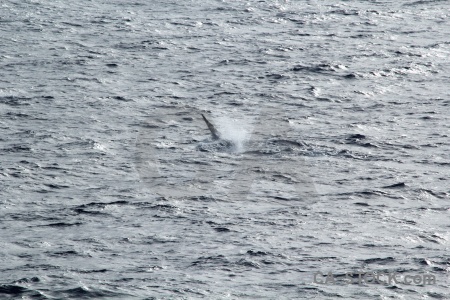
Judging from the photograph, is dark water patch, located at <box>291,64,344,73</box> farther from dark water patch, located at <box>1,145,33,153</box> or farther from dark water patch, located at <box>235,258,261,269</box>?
dark water patch, located at <box>235,258,261,269</box>

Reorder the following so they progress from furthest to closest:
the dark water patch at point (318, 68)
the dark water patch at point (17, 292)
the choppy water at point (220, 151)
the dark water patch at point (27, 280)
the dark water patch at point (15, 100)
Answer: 1. the dark water patch at point (318, 68)
2. the dark water patch at point (15, 100)
3. the choppy water at point (220, 151)
4. the dark water patch at point (27, 280)
5. the dark water patch at point (17, 292)

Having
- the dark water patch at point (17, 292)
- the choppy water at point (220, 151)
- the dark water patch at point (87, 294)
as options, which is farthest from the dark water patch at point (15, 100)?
the dark water patch at point (87, 294)

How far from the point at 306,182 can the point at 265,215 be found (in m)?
6.00

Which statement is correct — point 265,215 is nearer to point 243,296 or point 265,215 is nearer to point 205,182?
point 205,182

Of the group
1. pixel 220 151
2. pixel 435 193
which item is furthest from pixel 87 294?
pixel 435 193

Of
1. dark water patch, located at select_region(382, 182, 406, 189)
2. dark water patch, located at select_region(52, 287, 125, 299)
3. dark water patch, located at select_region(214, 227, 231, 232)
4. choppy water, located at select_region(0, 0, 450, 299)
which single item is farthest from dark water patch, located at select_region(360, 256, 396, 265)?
dark water patch, located at select_region(52, 287, 125, 299)

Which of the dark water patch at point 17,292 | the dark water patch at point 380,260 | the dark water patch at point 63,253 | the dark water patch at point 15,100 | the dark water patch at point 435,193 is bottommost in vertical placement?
the dark water patch at point 63,253

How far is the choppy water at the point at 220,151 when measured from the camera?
53.8 m

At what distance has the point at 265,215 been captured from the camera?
198ft

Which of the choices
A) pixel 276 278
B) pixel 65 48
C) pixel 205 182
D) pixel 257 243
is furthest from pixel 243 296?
pixel 65 48

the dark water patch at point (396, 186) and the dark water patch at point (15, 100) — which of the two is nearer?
the dark water patch at point (396, 186)

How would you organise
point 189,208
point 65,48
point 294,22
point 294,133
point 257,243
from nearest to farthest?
point 257,243 < point 189,208 < point 294,133 < point 65,48 < point 294,22

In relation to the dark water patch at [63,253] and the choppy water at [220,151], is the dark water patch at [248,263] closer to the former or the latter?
the choppy water at [220,151]

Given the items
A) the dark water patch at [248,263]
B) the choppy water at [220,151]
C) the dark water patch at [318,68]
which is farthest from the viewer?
the dark water patch at [318,68]
